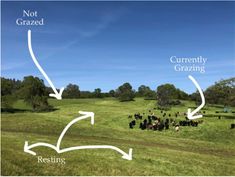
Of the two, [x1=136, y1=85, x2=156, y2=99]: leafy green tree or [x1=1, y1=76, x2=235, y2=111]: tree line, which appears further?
[x1=136, y1=85, x2=156, y2=99]: leafy green tree

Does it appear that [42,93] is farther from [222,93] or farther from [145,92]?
[145,92]

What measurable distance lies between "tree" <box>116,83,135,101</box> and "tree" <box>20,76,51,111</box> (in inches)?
1559

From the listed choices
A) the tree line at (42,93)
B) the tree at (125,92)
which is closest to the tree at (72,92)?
the tree at (125,92)

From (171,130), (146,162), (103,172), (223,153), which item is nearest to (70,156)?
(103,172)

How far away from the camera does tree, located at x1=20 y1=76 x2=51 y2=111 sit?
3489 inches

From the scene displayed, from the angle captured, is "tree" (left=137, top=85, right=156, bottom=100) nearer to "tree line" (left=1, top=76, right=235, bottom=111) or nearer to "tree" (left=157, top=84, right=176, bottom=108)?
"tree line" (left=1, top=76, right=235, bottom=111)

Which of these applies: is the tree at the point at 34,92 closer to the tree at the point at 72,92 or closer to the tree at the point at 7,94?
the tree at the point at 7,94

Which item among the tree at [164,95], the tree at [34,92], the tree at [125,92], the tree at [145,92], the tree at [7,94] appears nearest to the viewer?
the tree at [7,94]

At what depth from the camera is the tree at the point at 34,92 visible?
88625mm

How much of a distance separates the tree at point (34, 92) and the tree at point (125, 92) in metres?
39.6

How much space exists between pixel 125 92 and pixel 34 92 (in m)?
43.1

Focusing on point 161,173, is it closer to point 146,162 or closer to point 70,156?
point 146,162

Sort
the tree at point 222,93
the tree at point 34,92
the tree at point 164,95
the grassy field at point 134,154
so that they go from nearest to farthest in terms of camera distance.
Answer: the grassy field at point 134,154, the tree at point 222,93, the tree at point 34,92, the tree at point 164,95

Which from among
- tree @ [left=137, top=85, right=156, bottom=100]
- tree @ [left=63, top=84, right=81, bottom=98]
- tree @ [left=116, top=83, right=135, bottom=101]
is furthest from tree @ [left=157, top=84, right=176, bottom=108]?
tree @ [left=63, top=84, right=81, bottom=98]
